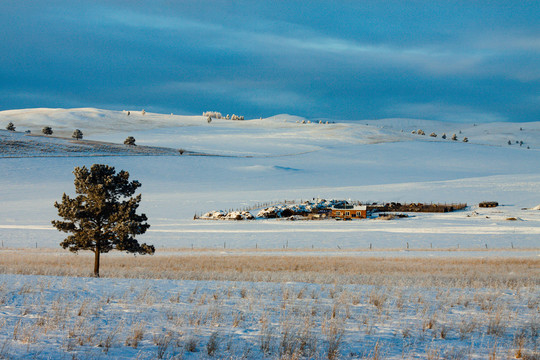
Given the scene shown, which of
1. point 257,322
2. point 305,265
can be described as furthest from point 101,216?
point 257,322

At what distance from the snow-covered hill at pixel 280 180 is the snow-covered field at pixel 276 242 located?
28 centimetres

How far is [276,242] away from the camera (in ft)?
129

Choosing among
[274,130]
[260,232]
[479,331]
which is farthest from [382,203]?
[274,130]

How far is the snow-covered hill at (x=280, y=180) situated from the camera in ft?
139

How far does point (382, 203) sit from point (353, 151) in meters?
54.4

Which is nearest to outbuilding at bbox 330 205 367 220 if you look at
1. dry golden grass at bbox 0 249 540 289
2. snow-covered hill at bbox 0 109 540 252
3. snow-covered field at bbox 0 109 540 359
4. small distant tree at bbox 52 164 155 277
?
snow-covered field at bbox 0 109 540 359

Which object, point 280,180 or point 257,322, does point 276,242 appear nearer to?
point 257,322

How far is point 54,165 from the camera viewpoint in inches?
3199

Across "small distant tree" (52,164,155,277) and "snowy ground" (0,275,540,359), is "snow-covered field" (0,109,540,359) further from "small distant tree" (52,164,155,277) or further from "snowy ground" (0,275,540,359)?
"small distant tree" (52,164,155,277)

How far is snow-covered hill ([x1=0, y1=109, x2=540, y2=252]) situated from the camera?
42375 millimetres

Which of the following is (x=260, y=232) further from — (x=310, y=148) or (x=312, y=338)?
(x=310, y=148)

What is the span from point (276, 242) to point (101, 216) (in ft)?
63.2

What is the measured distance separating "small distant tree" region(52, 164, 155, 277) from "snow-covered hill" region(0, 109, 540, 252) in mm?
16380

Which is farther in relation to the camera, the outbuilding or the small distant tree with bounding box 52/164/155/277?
the outbuilding
